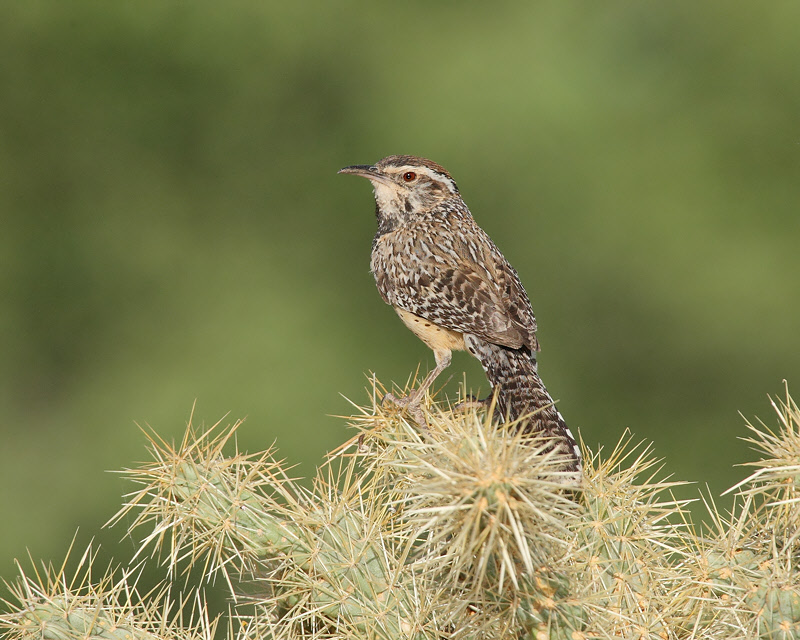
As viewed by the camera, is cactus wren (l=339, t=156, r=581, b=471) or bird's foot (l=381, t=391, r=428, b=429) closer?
bird's foot (l=381, t=391, r=428, b=429)

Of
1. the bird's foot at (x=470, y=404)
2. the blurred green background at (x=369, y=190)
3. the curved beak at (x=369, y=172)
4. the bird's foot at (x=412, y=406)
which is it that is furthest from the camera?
the blurred green background at (x=369, y=190)

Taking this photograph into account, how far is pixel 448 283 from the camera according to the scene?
339 centimetres

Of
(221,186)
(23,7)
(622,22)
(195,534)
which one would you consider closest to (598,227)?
(622,22)

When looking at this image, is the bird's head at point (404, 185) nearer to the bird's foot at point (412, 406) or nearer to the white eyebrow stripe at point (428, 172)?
the white eyebrow stripe at point (428, 172)

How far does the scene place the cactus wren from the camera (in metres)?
3.11

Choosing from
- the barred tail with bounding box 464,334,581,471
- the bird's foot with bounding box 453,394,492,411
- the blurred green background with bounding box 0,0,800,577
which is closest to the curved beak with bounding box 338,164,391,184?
the barred tail with bounding box 464,334,581,471

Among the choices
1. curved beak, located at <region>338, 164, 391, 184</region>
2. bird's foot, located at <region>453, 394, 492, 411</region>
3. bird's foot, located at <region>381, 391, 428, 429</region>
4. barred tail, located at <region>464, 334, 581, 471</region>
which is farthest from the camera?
curved beak, located at <region>338, 164, 391, 184</region>

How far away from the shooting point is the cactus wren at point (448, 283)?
3.11m

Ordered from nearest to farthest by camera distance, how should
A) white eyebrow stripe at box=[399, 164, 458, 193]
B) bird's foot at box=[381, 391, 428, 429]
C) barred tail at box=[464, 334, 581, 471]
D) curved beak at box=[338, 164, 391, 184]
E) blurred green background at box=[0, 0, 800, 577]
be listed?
bird's foot at box=[381, 391, 428, 429], barred tail at box=[464, 334, 581, 471], curved beak at box=[338, 164, 391, 184], white eyebrow stripe at box=[399, 164, 458, 193], blurred green background at box=[0, 0, 800, 577]

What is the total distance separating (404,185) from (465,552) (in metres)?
2.40

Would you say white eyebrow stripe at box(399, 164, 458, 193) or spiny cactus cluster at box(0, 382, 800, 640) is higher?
white eyebrow stripe at box(399, 164, 458, 193)

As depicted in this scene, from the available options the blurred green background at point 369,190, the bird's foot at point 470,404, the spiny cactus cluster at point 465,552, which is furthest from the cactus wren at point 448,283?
the blurred green background at point 369,190

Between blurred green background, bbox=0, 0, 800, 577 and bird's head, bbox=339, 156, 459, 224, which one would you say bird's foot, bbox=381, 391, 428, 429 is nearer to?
bird's head, bbox=339, 156, 459, 224

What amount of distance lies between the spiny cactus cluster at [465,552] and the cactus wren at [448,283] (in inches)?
17.7
